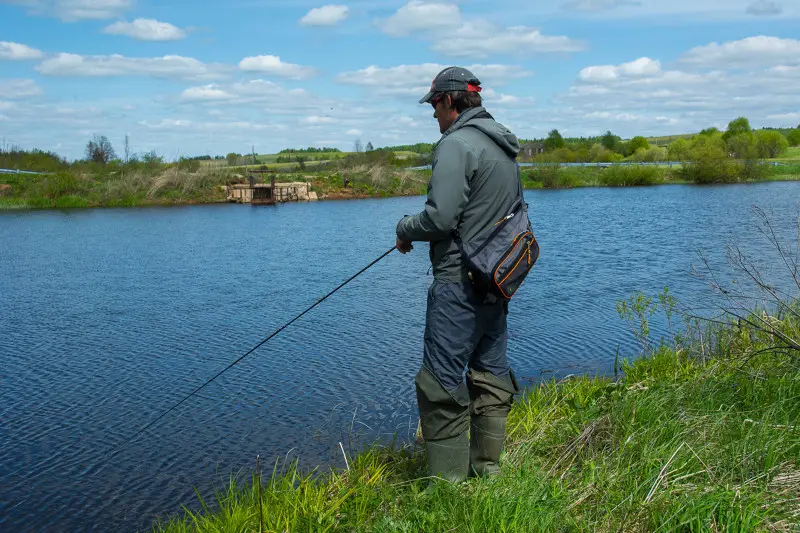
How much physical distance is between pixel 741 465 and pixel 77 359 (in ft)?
25.3

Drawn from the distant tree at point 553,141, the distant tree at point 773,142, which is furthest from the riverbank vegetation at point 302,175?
the distant tree at point 553,141

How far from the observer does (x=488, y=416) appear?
A: 162 inches

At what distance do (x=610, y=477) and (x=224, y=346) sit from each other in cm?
658

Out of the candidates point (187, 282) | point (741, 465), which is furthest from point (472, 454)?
point (187, 282)

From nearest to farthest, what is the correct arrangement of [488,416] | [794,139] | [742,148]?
1. [488,416]
2. [742,148]
3. [794,139]

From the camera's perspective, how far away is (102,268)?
644 inches

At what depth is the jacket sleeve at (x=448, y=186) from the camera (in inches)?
145

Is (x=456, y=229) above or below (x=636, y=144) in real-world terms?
below

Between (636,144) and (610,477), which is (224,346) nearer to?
(610,477)

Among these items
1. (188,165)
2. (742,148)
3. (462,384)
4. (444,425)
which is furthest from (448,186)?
(742,148)

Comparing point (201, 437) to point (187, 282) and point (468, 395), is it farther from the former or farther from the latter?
point (187, 282)

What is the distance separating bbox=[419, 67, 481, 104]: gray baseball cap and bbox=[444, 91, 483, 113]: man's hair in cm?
2

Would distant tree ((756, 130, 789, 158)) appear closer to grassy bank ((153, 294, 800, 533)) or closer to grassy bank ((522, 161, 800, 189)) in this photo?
grassy bank ((522, 161, 800, 189))

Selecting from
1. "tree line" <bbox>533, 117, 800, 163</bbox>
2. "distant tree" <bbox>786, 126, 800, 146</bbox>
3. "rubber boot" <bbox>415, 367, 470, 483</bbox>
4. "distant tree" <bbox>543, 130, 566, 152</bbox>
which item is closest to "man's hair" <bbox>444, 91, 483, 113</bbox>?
"rubber boot" <bbox>415, 367, 470, 483</bbox>
